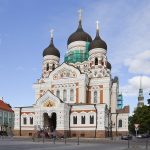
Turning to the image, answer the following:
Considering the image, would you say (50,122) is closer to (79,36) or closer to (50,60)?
(50,60)

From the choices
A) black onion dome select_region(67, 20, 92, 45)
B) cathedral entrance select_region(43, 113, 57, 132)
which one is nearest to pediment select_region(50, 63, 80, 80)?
black onion dome select_region(67, 20, 92, 45)

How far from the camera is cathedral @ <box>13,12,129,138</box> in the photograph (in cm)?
6581

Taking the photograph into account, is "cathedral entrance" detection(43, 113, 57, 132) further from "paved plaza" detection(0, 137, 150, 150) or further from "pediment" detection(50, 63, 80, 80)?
"paved plaza" detection(0, 137, 150, 150)

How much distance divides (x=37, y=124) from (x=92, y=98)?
1312 centimetres

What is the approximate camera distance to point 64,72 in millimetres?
76000

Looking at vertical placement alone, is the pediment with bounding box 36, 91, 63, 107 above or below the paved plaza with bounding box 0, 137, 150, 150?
above

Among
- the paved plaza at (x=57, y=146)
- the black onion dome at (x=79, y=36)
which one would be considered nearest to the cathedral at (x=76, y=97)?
the black onion dome at (x=79, y=36)

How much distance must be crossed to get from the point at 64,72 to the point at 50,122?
39.0ft

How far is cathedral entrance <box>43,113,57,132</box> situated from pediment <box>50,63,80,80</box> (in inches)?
376

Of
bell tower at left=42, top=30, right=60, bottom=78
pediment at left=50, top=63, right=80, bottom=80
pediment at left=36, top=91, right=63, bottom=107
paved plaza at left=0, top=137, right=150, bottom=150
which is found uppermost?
bell tower at left=42, top=30, right=60, bottom=78

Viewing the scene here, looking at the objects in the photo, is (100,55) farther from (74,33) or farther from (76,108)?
(76,108)

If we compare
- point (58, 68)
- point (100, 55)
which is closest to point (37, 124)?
point (58, 68)

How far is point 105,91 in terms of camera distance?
72.6m

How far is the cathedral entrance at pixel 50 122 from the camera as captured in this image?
223 ft
